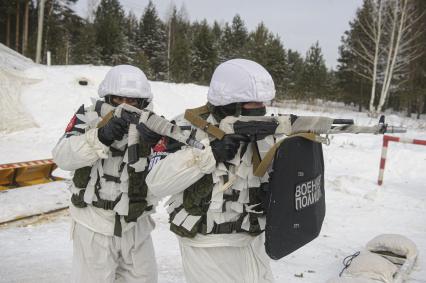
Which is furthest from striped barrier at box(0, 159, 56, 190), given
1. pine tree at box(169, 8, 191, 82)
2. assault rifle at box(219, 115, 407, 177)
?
pine tree at box(169, 8, 191, 82)

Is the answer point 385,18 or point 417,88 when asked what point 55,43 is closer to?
point 385,18

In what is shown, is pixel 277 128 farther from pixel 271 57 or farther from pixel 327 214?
pixel 271 57

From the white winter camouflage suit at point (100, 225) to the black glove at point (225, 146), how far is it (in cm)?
91

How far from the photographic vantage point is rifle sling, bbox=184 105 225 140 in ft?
6.30

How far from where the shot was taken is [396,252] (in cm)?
434

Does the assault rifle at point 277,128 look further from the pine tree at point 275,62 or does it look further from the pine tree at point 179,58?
the pine tree at point 275,62

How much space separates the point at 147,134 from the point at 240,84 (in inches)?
22.2

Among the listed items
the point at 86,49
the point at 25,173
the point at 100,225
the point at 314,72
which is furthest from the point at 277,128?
A: the point at 314,72

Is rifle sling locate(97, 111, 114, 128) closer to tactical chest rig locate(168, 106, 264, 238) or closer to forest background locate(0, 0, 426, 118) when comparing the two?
tactical chest rig locate(168, 106, 264, 238)

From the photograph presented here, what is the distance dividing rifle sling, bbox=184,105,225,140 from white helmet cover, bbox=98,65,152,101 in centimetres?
82

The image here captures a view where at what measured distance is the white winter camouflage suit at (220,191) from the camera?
1886 millimetres

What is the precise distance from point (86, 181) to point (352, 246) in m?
3.69

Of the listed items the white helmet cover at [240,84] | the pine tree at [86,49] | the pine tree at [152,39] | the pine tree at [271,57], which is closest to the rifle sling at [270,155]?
the white helmet cover at [240,84]

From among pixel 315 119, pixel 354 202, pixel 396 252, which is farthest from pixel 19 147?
pixel 315 119
